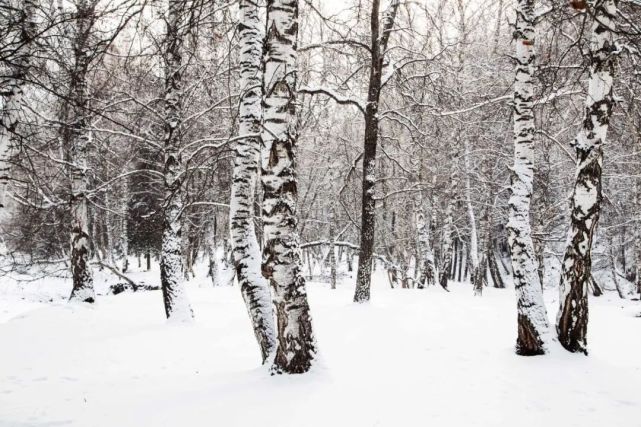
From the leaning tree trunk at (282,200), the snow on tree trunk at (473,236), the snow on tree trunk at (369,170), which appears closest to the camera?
the leaning tree trunk at (282,200)

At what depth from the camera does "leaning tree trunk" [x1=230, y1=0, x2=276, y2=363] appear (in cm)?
555

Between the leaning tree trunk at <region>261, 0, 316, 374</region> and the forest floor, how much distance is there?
412mm

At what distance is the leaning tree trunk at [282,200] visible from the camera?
4746 mm

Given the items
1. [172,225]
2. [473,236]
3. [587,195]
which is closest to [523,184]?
[587,195]

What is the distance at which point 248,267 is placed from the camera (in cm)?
580

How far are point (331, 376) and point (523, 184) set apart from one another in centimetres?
388

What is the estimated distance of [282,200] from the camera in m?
4.76

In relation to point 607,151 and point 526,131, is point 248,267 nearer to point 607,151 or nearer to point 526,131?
point 526,131

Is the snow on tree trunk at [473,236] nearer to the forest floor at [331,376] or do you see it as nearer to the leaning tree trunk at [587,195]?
the forest floor at [331,376]

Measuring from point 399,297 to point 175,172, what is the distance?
728 cm

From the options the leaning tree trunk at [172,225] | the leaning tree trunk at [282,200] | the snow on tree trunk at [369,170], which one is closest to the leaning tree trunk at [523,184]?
the leaning tree trunk at [282,200]

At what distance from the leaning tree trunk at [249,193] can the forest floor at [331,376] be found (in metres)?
0.68

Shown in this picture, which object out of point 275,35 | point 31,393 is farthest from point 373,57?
point 31,393

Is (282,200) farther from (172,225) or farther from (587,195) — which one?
(172,225)
